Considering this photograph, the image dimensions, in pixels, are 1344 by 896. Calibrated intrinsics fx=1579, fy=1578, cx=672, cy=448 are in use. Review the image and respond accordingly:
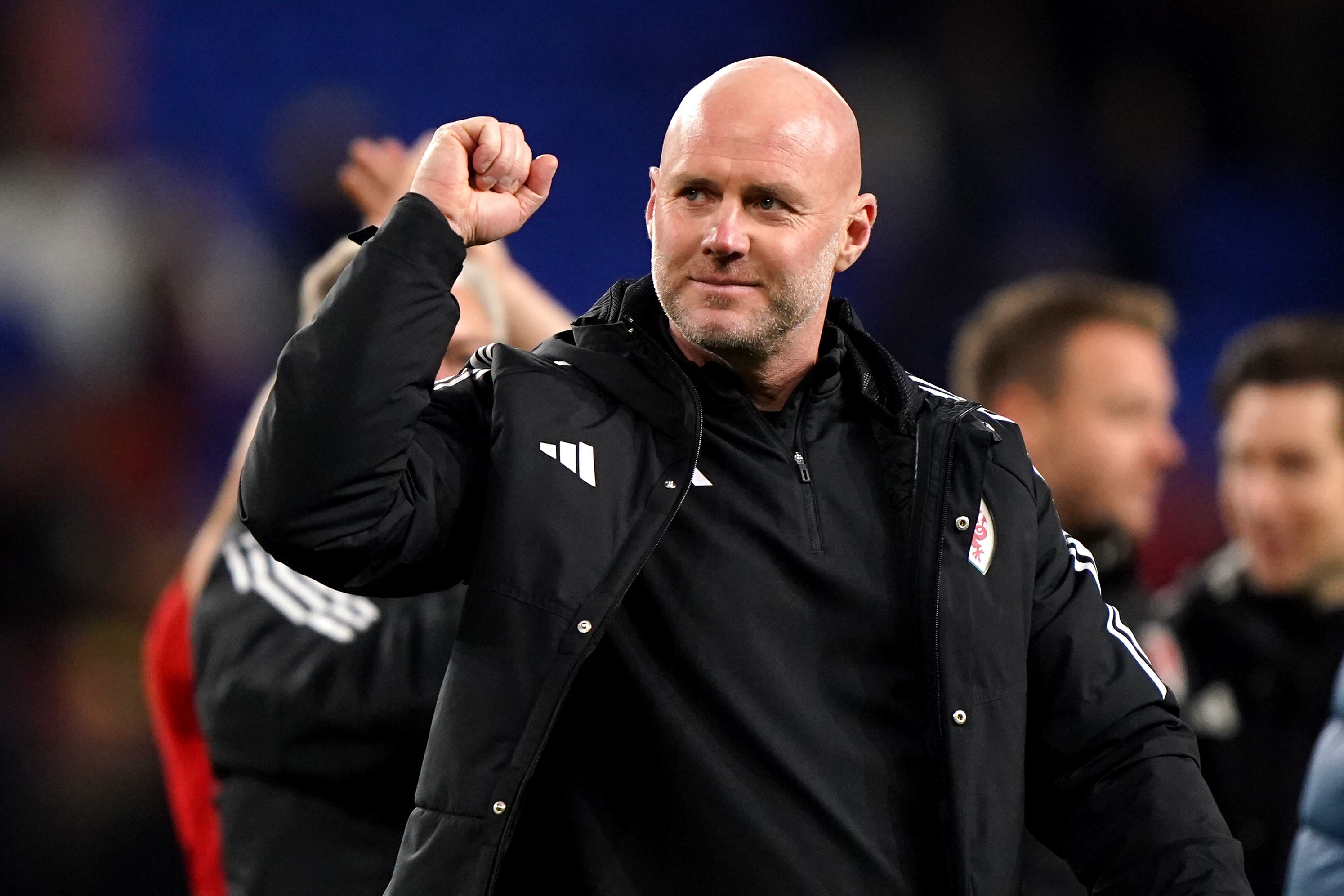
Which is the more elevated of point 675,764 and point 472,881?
point 675,764

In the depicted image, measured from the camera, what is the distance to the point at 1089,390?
4.04m

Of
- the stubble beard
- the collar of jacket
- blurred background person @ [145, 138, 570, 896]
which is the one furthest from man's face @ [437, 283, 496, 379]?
the stubble beard

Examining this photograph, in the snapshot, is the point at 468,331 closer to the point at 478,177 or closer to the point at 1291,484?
the point at 478,177

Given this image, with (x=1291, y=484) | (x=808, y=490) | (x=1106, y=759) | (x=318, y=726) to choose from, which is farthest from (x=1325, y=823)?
(x=318, y=726)

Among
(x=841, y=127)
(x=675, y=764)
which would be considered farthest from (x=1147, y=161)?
(x=675, y=764)

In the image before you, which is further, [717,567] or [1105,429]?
[1105,429]

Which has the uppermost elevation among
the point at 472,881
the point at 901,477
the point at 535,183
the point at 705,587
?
the point at 535,183

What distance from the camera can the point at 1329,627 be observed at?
3.89 m

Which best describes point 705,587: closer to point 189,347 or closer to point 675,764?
point 675,764

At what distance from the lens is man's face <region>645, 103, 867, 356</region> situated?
6.84 ft

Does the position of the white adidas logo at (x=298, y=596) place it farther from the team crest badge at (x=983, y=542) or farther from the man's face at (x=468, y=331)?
the team crest badge at (x=983, y=542)

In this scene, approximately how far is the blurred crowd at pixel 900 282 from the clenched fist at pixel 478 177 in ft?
3.77

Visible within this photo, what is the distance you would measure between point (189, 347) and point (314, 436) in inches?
152

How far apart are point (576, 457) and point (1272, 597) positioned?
103 inches
